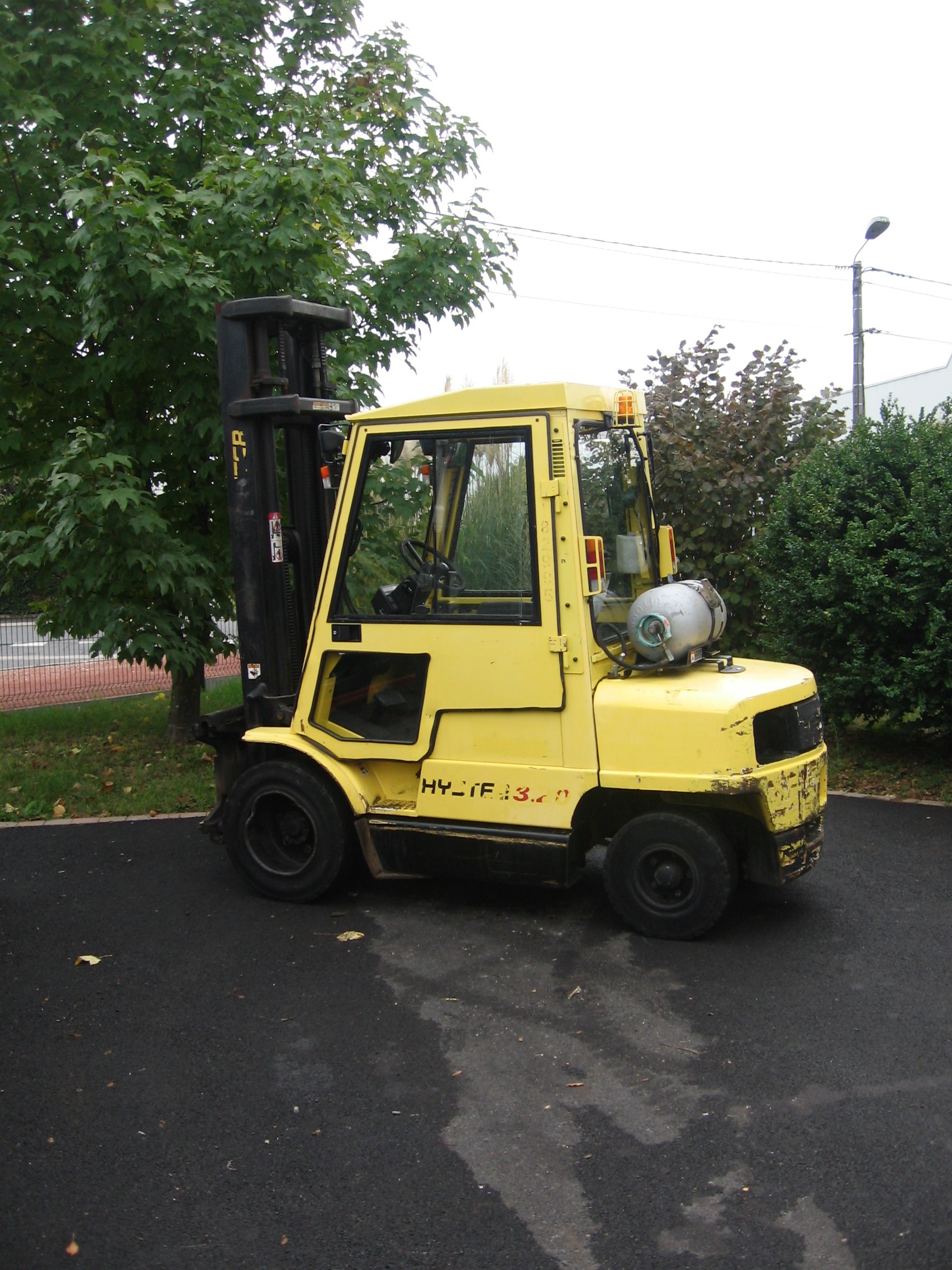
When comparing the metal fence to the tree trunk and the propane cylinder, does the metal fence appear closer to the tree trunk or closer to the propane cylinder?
the tree trunk

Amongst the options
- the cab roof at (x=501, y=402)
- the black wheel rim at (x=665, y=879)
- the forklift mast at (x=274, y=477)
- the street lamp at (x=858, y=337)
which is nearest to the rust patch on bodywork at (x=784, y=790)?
the black wheel rim at (x=665, y=879)

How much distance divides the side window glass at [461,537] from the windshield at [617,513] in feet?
1.03

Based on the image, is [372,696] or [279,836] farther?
[279,836]

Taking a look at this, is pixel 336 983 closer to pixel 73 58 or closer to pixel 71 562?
pixel 71 562

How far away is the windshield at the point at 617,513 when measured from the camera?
542cm

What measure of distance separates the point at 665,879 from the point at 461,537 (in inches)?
74.3

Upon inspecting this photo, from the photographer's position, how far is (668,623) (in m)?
5.29

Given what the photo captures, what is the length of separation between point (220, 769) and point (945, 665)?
17.0ft

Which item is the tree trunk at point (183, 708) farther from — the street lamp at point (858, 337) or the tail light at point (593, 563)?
the street lamp at point (858, 337)

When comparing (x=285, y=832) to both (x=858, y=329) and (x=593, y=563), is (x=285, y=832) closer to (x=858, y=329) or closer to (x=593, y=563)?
(x=593, y=563)

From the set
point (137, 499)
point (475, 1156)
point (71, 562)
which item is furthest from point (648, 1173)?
point (71, 562)

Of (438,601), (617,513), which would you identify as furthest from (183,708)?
(617,513)

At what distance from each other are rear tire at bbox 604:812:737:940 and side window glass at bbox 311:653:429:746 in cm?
119

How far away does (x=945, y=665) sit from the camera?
817 cm
